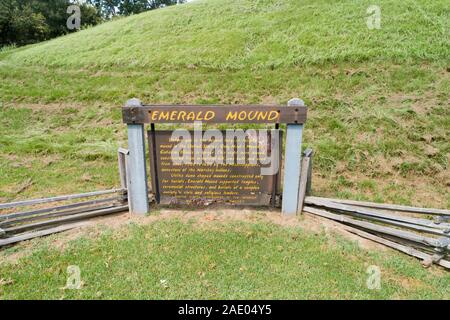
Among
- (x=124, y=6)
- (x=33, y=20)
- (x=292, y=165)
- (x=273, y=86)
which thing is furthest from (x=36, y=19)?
(x=292, y=165)

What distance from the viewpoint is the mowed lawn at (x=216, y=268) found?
10.4ft

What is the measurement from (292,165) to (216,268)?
1.81 metres

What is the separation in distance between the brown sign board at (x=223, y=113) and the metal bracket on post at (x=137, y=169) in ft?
0.60

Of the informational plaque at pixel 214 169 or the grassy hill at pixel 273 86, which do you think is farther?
the grassy hill at pixel 273 86

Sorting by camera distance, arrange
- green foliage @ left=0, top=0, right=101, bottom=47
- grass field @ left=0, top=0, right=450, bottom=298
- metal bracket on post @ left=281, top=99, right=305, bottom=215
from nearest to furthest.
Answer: grass field @ left=0, top=0, right=450, bottom=298 → metal bracket on post @ left=281, top=99, right=305, bottom=215 → green foliage @ left=0, top=0, right=101, bottom=47

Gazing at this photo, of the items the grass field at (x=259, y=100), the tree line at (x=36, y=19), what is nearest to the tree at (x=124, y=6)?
the tree line at (x=36, y=19)

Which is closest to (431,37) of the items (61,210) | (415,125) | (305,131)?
(415,125)

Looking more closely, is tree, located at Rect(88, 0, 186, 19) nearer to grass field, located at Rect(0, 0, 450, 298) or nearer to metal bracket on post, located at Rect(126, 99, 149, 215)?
grass field, located at Rect(0, 0, 450, 298)

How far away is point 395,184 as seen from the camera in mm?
5719

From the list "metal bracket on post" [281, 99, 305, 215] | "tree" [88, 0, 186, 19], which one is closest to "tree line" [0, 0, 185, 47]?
"tree" [88, 0, 186, 19]

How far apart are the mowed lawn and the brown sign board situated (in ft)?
5.08

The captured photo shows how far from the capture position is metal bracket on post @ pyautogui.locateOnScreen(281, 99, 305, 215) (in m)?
4.12

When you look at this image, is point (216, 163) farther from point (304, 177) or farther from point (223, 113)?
point (304, 177)

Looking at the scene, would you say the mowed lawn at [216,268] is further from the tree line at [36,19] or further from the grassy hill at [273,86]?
the tree line at [36,19]
